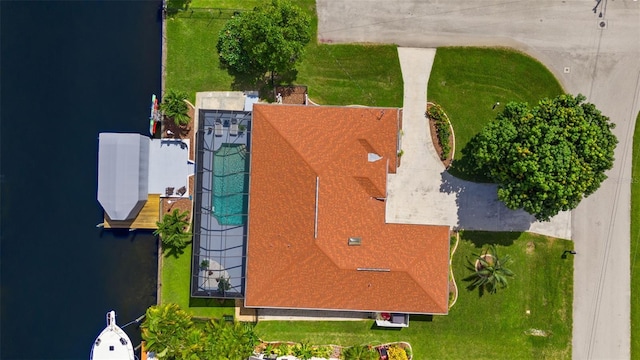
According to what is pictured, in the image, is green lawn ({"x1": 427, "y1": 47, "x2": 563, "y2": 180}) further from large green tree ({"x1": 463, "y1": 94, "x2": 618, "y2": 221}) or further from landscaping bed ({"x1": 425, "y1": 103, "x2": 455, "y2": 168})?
large green tree ({"x1": 463, "y1": 94, "x2": 618, "y2": 221})

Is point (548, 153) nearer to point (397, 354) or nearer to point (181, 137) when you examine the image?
point (397, 354)

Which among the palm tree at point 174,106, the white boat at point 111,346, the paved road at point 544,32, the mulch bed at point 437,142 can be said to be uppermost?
the paved road at point 544,32

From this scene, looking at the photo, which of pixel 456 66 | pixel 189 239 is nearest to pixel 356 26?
pixel 456 66

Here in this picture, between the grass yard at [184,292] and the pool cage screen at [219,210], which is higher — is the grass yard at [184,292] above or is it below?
below

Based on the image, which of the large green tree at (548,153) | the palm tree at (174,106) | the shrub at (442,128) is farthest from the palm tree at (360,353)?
the palm tree at (174,106)

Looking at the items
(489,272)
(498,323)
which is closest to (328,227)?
(489,272)

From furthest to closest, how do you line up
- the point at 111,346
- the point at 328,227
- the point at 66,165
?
the point at 66,165
the point at 111,346
the point at 328,227

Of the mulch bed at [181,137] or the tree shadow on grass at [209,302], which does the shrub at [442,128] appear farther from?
the tree shadow on grass at [209,302]
